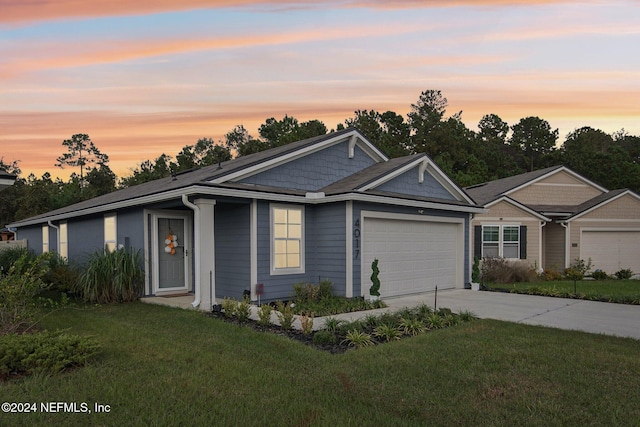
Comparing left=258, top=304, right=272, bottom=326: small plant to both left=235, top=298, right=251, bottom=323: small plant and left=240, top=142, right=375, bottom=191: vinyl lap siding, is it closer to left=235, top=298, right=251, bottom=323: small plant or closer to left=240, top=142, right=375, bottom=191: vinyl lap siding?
left=235, top=298, right=251, bottom=323: small plant

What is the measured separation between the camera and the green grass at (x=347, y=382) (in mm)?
4332

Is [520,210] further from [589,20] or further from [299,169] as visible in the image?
[299,169]

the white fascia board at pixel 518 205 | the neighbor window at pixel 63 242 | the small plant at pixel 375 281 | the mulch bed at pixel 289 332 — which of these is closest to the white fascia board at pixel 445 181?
the white fascia board at pixel 518 205

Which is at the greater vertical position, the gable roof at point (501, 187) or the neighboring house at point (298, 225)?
the gable roof at point (501, 187)

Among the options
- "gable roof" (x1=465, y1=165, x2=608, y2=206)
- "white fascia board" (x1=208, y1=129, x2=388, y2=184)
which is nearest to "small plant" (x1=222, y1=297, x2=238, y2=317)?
"white fascia board" (x1=208, y1=129, x2=388, y2=184)

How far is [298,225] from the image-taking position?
11.7m

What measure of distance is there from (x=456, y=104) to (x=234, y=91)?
3920cm

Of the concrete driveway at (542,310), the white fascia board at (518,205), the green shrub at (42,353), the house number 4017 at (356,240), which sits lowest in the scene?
the concrete driveway at (542,310)

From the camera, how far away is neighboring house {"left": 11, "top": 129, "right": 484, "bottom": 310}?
1083cm

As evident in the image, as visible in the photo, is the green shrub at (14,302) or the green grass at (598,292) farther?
the green grass at (598,292)

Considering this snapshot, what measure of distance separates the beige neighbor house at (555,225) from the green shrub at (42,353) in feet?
52.3

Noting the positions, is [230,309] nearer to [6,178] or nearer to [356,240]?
[356,240]

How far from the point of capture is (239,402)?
4.60 m

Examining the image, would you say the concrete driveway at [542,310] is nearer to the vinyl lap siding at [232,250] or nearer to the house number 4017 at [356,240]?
the house number 4017 at [356,240]
